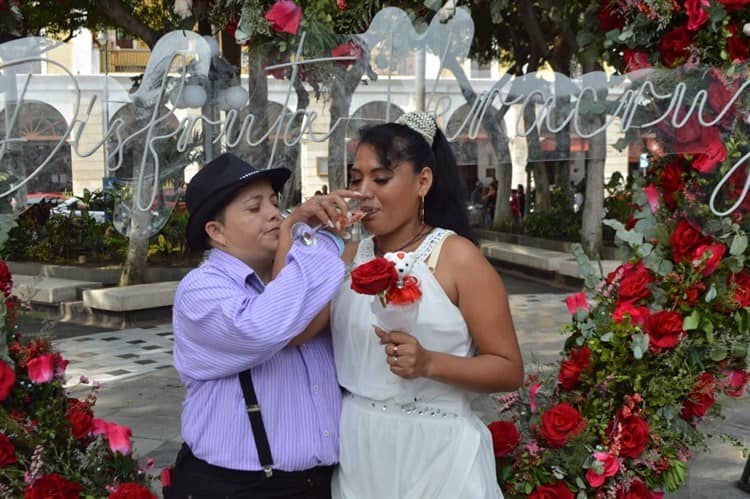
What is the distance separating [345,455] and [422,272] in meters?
0.55

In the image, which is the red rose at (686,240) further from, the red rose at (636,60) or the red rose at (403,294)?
the red rose at (403,294)

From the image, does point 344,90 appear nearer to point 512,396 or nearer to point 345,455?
point 512,396

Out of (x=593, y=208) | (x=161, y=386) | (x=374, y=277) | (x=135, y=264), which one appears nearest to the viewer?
(x=374, y=277)

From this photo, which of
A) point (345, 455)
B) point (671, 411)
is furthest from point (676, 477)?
point (345, 455)

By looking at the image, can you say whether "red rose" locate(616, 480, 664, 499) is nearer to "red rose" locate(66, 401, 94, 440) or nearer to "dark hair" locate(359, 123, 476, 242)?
"dark hair" locate(359, 123, 476, 242)

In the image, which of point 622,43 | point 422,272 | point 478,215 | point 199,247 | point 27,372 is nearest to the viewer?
point 422,272

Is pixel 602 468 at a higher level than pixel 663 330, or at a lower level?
lower

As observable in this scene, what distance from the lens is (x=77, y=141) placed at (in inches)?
146

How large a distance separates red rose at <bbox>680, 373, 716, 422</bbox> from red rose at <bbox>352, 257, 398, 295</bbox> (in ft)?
5.08

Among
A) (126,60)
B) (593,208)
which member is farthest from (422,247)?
(126,60)

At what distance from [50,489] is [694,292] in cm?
226

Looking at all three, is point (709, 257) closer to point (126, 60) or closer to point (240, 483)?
point (240, 483)

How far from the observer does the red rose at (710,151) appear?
316 cm

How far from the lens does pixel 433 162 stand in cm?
249
